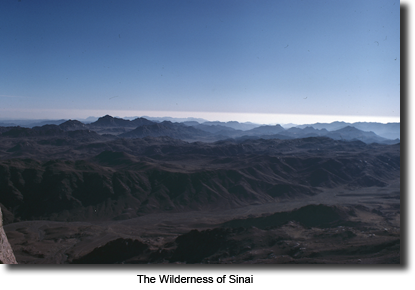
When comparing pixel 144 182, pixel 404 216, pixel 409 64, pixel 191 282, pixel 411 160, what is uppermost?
pixel 409 64

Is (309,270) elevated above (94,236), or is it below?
above

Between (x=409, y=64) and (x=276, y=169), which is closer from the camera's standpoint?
(x=409, y=64)

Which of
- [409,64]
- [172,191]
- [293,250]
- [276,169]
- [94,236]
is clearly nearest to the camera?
[409,64]

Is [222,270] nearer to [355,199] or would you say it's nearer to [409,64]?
[409,64]

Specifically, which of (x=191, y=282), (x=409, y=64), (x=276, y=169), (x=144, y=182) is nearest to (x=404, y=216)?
(x=409, y=64)

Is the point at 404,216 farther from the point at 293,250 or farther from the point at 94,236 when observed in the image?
the point at 94,236

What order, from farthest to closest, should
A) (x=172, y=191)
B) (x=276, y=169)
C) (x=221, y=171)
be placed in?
(x=276, y=169)
(x=221, y=171)
(x=172, y=191)

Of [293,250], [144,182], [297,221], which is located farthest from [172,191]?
[293,250]

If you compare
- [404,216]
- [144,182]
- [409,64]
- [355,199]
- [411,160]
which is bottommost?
[355,199]

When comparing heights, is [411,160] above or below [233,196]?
above
